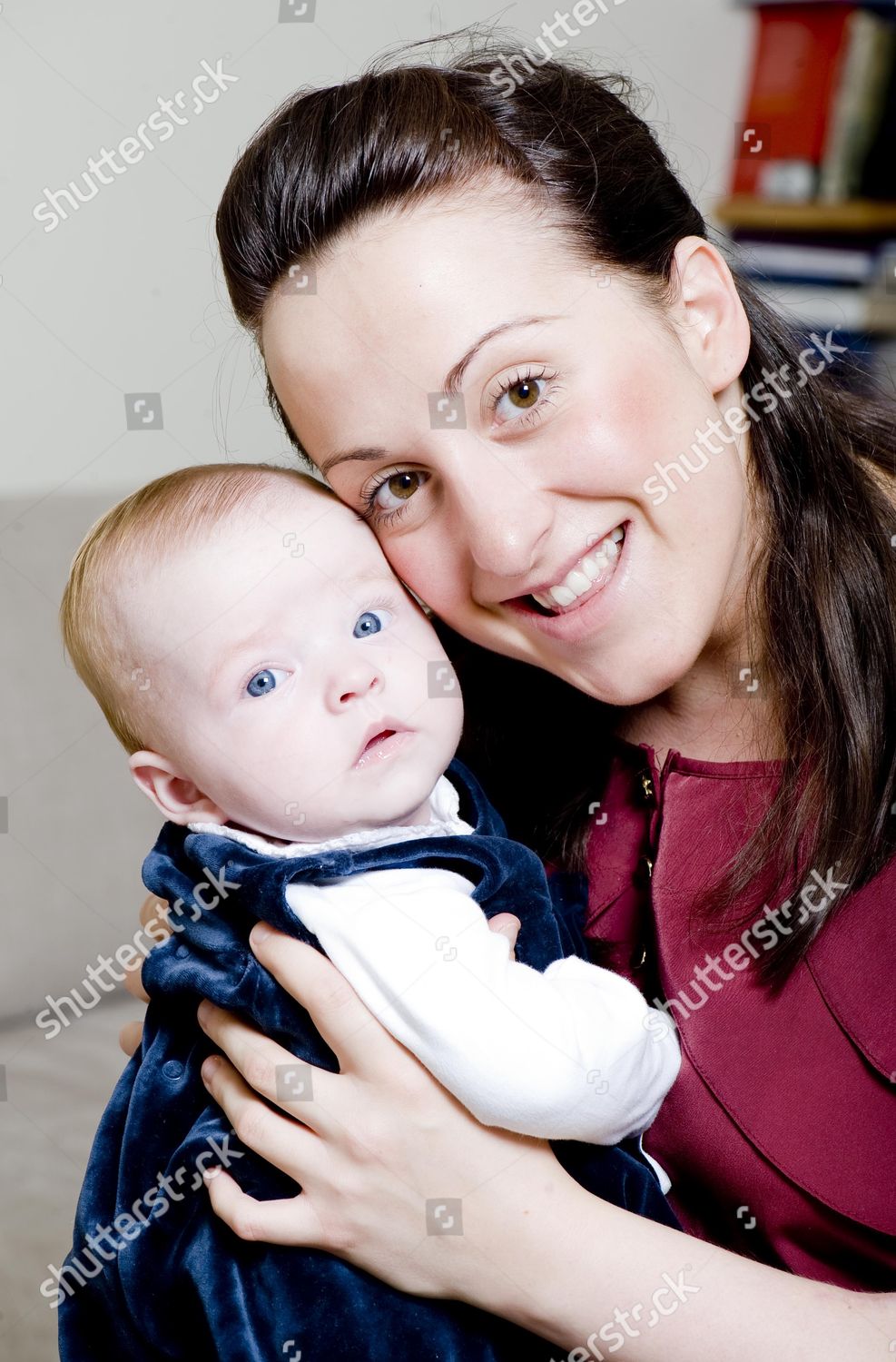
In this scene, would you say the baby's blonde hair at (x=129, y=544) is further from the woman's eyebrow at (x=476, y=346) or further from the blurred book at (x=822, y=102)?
the blurred book at (x=822, y=102)

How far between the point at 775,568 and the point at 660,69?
5.61ft

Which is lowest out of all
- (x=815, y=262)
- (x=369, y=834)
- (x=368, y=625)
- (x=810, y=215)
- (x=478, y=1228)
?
(x=815, y=262)

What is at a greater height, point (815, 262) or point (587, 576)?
point (587, 576)

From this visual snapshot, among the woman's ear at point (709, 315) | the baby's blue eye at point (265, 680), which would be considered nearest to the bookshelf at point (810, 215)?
the woman's ear at point (709, 315)

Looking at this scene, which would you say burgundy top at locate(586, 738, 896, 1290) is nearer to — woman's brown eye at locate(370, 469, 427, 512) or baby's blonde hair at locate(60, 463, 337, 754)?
woman's brown eye at locate(370, 469, 427, 512)

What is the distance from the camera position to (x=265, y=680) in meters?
1.12

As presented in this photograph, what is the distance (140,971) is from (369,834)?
1.29ft

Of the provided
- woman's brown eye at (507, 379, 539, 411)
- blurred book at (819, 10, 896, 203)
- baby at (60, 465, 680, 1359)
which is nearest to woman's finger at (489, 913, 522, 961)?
baby at (60, 465, 680, 1359)

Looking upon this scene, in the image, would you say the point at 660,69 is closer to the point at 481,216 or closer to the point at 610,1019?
the point at 481,216

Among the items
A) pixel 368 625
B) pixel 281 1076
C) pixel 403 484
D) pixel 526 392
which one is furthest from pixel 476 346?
pixel 281 1076

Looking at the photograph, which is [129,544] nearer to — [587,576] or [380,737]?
[380,737]

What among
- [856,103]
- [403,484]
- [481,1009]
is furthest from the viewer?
[856,103]

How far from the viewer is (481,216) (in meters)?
1.13

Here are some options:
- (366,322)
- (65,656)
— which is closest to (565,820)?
(366,322)
